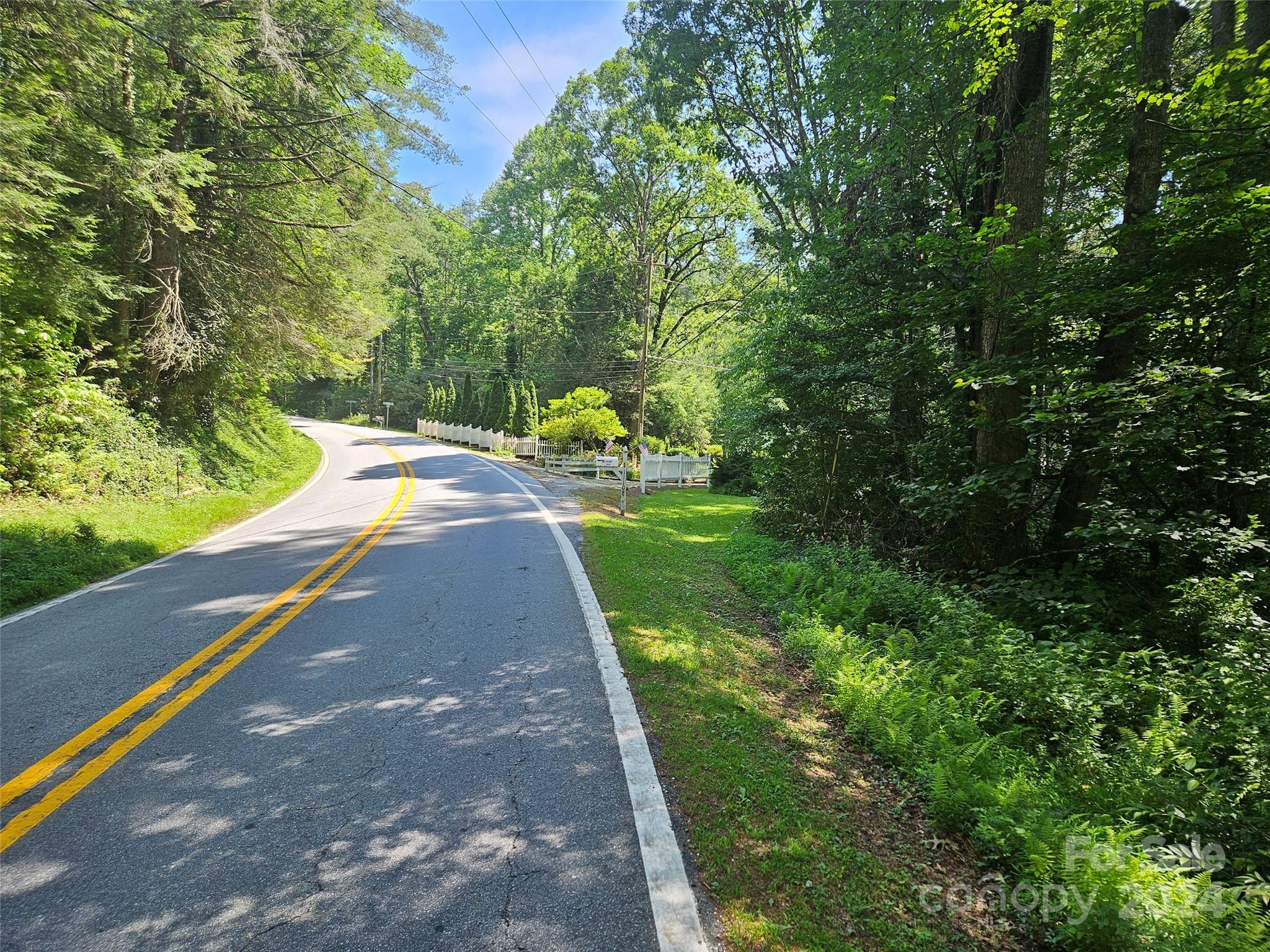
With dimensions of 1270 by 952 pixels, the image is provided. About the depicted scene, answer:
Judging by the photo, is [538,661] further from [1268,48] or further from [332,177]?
[332,177]

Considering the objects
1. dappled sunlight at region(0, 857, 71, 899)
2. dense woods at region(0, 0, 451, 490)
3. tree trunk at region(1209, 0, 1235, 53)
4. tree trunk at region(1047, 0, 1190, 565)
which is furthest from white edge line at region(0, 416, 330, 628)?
tree trunk at region(1209, 0, 1235, 53)

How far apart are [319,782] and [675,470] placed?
2047 centimetres

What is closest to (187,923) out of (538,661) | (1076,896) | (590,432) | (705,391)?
(538,661)

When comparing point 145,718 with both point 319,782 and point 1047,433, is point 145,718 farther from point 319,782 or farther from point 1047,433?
point 1047,433

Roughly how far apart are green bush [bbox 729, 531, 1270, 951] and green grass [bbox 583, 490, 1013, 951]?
0.82ft

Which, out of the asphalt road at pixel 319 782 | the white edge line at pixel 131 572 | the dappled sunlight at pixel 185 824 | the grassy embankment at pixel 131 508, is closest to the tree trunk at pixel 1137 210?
the asphalt road at pixel 319 782

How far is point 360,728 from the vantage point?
10.9 ft

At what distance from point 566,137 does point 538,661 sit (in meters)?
30.5

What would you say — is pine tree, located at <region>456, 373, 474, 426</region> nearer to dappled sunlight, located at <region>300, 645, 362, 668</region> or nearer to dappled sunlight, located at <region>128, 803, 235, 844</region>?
dappled sunlight, located at <region>300, 645, 362, 668</region>

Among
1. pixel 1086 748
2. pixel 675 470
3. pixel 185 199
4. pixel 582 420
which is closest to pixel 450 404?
pixel 582 420

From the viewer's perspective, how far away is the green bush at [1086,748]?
211 centimetres

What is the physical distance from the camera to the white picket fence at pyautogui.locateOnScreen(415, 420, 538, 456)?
102ft

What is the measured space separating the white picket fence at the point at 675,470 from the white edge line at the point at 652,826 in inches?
643

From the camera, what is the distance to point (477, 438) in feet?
121
